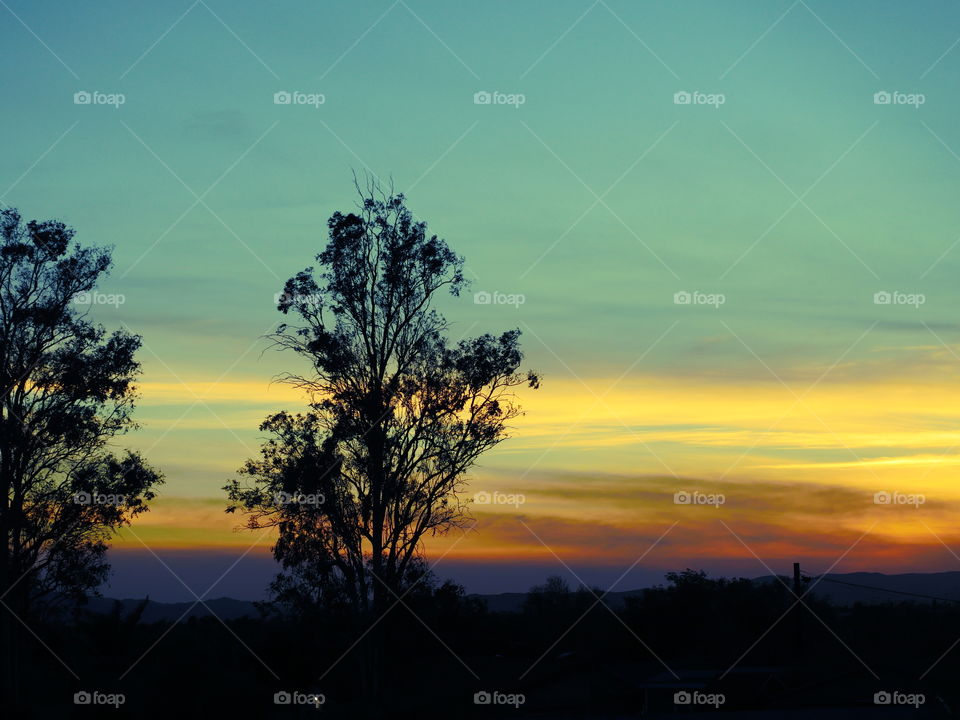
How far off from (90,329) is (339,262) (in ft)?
28.2

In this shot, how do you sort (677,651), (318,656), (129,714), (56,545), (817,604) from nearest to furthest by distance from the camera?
(129,714)
(56,545)
(318,656)
(677,651)
(817,604)

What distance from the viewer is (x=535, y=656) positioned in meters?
57.1

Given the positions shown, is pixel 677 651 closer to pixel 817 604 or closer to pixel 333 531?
pixel 817 604

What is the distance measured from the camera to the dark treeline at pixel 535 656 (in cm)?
2617

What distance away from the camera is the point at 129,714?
23.2 metres

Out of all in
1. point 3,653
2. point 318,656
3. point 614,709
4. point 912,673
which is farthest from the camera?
point 614,709

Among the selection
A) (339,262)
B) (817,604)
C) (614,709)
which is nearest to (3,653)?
(339,262)

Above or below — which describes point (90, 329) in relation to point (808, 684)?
above

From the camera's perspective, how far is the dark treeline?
2617 centimetres

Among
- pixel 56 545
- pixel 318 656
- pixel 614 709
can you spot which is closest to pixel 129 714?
pixel 56 545

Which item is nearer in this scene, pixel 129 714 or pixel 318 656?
pixel 129 714

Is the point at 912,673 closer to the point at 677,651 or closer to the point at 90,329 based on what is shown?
the point at 677,651

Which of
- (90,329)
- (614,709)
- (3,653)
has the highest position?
(90,329)

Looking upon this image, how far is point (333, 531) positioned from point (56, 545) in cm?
884
